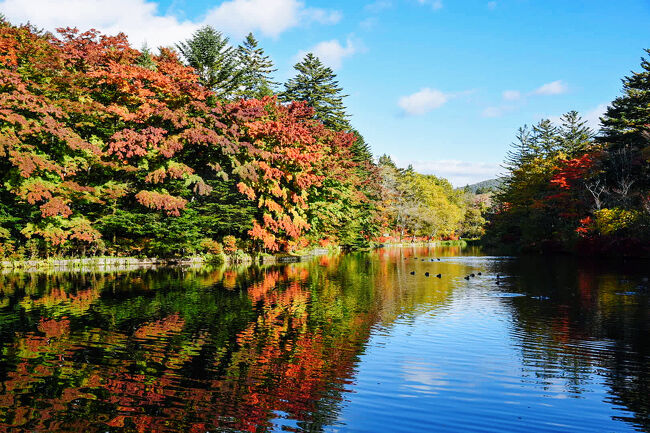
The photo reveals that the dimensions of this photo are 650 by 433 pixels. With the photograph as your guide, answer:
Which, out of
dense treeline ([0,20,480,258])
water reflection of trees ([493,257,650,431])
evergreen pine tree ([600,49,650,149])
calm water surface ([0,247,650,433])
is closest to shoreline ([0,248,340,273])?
dense treeline ([0,20,480,258])

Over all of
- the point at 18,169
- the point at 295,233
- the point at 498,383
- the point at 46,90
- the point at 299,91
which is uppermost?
the point at 299,91

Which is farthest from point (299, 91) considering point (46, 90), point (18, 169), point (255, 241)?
point (18, 169)

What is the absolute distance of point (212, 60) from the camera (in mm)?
43000

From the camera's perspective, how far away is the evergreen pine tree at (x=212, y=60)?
139 feet

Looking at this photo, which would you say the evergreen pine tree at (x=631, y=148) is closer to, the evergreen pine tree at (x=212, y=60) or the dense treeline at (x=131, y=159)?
the dense treeline at (x=131, y=159)

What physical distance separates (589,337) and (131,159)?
75.6 ft

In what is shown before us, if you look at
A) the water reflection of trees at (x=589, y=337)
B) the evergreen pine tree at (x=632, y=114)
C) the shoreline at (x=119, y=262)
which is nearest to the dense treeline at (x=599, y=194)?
the evergreen pine tree at (x=632, y=114)

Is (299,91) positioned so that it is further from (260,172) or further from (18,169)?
(18,169)

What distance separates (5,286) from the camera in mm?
15422

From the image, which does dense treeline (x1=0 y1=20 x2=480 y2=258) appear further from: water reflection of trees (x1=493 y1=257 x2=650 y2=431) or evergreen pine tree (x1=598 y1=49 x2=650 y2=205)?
evergreen pine tree (x1=598 y1=49 x2=650 y2=205)

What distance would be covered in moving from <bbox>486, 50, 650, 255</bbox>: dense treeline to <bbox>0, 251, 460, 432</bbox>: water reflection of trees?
69.8ft

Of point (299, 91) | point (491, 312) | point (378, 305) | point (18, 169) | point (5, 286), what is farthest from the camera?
point (299, 91)

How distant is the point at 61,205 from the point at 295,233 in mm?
13389

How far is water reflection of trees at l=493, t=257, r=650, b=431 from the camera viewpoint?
651 cm
